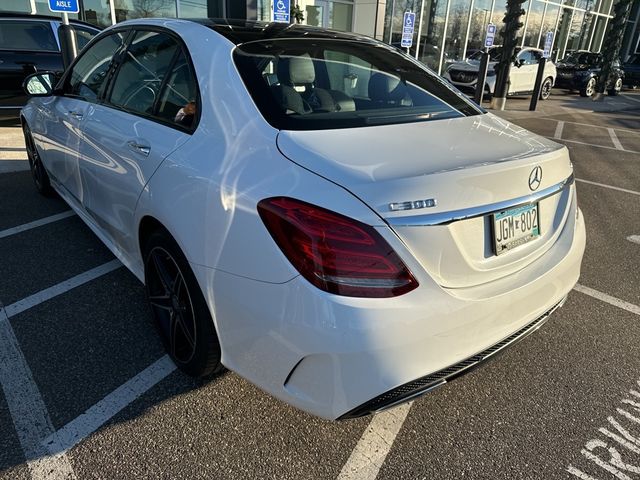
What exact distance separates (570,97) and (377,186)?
20.0 meters

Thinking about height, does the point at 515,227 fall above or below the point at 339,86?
below

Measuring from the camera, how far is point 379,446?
2.08 m

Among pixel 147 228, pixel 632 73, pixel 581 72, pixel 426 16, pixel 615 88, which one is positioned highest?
pixel 426 16

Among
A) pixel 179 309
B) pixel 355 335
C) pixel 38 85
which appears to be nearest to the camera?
pixel 355 335

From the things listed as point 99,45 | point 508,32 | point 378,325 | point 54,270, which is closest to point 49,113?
point 99,45

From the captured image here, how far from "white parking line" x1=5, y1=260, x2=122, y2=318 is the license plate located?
A: 269cm

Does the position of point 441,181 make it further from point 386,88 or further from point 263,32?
point 263,32

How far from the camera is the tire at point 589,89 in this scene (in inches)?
725

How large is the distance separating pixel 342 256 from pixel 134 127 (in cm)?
157

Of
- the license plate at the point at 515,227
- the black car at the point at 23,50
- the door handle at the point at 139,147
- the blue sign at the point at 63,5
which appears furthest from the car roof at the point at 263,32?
the black car at the point at 23,50

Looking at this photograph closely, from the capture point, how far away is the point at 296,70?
2410 millimetres

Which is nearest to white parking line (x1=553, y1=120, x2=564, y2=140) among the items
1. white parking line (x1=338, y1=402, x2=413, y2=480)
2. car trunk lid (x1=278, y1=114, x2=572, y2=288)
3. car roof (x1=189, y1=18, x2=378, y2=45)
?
car roof (x1=189, y1=18, x2=378, y2=45)

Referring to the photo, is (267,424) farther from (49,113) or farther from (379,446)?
(49,113)

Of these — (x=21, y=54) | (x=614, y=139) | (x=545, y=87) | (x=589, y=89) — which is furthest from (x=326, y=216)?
(x=589, y=89)
